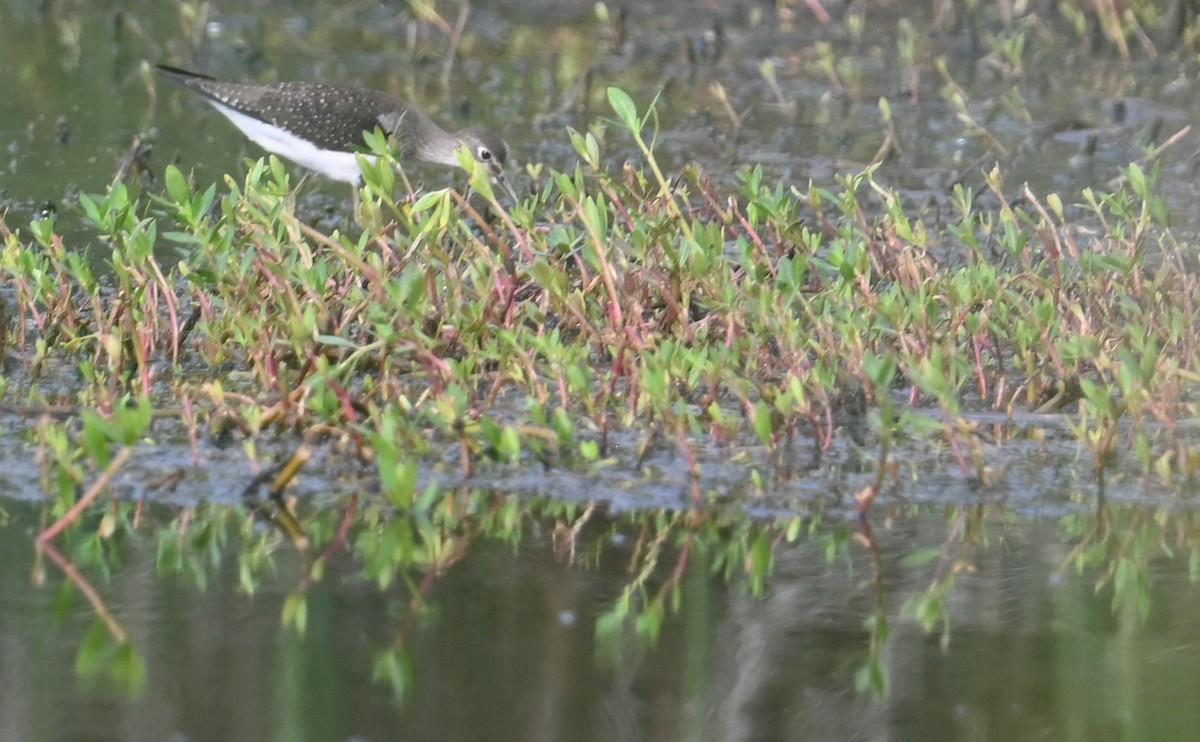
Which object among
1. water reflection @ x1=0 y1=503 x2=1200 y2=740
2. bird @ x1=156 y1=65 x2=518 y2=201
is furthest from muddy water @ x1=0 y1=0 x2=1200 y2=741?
bird @ x1=156 y1=65 x2=518 y2=201

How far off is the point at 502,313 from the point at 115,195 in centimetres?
108

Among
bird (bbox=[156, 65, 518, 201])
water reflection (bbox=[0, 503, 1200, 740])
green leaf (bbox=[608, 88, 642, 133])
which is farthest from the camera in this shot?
bird (bbox=[156, 65, 518, 201])

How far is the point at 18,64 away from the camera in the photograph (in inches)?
448

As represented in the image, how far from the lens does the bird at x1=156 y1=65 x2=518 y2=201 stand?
27.5 ft

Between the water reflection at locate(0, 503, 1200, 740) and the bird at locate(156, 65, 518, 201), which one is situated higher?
the bird at locate(156, 65, 518, 201)

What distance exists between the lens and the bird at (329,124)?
8375mm

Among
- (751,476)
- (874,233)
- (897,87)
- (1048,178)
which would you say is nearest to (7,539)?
(751,476)

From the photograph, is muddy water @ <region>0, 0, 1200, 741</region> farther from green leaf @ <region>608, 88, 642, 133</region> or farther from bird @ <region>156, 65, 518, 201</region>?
bird @ <region>156, 65, 518, 201</region>

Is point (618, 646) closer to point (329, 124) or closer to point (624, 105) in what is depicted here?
point (624, 105)

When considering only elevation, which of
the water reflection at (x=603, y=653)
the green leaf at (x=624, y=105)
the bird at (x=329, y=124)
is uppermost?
the bird at (x=329, y=124)

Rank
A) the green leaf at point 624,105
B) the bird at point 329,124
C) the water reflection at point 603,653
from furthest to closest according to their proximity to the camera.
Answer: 1. the bird at point 329,124
2. the green leaf at point 624,105
3. the water reflection at point 603,653

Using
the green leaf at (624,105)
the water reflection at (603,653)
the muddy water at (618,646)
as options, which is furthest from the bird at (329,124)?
the water reflection at (603,653)

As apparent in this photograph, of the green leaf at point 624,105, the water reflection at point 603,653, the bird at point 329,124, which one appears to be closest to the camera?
the water reflection at point 603,653

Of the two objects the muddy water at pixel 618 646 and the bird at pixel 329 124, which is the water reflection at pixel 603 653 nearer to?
the muddy water at pixel 618 646
